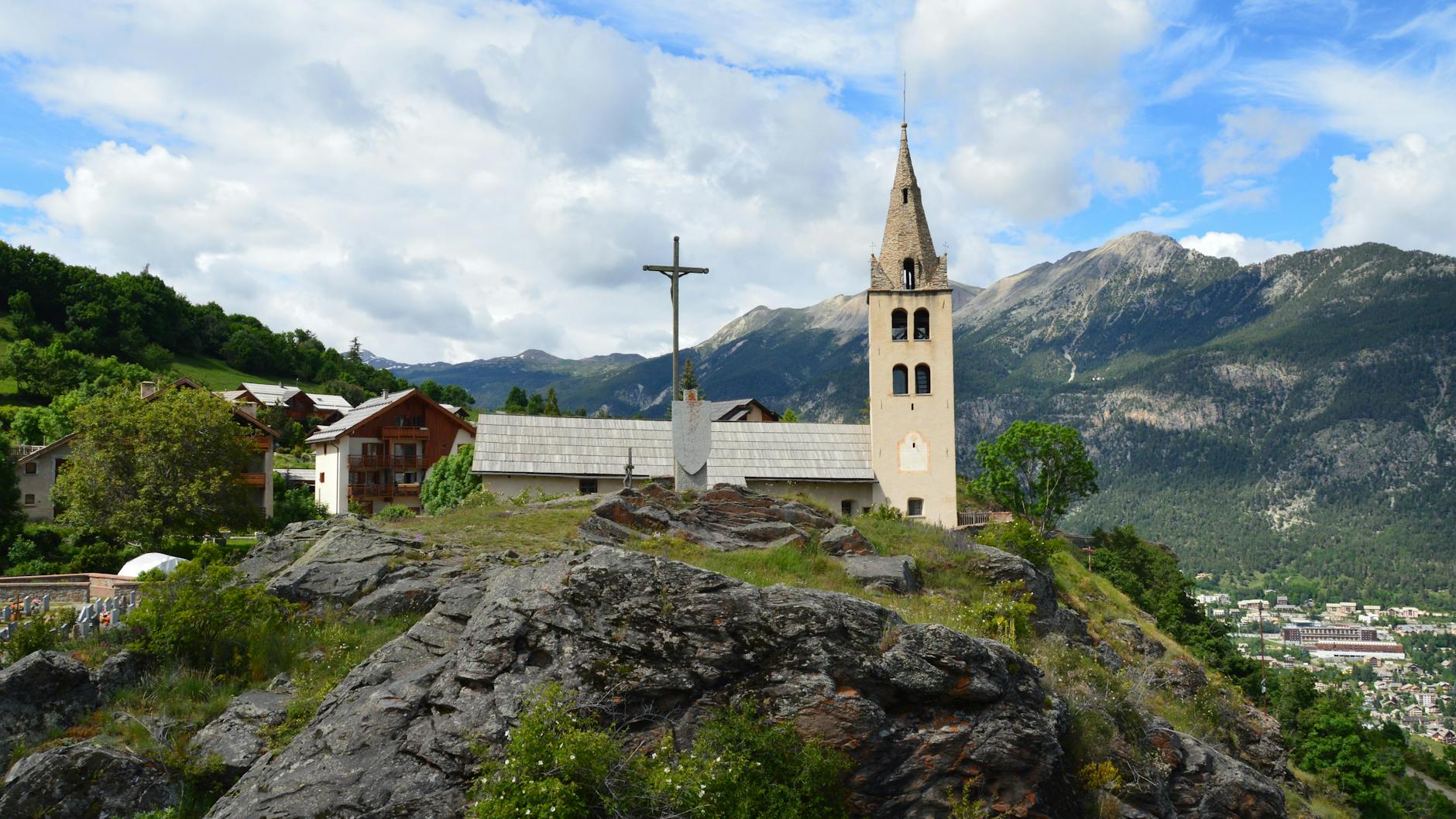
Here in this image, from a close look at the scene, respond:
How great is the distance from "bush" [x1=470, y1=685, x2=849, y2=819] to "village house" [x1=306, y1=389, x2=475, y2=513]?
5210 cm

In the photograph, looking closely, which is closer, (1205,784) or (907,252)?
(1205,784)

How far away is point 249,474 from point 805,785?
5695 cm

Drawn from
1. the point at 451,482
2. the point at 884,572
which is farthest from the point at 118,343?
the point at 884,572

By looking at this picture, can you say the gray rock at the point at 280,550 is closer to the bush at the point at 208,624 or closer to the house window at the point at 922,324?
the bush at the point at 208,624

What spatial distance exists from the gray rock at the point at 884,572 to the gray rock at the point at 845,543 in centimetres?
52

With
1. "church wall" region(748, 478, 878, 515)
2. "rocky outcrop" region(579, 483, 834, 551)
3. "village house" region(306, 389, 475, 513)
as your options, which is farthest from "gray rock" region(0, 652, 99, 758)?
"village house" region(306, 389, 475, 513)

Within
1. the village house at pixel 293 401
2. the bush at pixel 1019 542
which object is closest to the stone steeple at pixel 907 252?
the bush at pixel 1019 542

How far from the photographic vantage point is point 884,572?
2228 centimetres

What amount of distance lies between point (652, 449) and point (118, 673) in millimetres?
24185

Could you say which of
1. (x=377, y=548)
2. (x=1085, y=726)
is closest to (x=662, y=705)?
(x=1085, y=726)

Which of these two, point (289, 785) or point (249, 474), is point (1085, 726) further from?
point (249, 474)

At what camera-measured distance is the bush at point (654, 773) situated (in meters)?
12.2

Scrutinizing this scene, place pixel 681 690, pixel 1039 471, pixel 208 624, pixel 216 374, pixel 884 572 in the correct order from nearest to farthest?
pixel 681 690
pixel 208 624
pixel 884 572
pixel 1039 471
pixel 216 374

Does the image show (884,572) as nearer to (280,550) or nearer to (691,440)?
(691,440)
